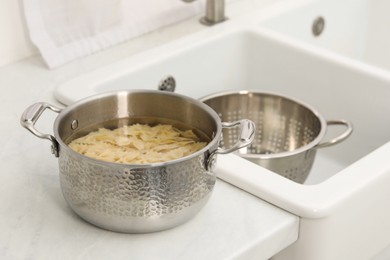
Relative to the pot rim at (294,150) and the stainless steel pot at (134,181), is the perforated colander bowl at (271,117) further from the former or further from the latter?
the stainless steel pot at (134,181)

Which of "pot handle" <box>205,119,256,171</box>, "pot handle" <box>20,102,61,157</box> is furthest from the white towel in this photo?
"pot handle" <box>205,119,256,171</box>

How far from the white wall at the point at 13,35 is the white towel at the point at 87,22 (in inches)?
1.1

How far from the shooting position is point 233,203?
3.45 ft

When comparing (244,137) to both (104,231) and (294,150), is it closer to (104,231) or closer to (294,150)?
(104,231)

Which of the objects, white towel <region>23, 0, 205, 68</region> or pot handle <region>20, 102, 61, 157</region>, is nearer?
pot handle <region>20, 102, 61, 157</region>

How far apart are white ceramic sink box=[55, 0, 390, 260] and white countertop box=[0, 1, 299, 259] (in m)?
0.04

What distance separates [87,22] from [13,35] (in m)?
0.14

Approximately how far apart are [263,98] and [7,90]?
0.45 metres

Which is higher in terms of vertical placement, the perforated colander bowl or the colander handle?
the colander handle

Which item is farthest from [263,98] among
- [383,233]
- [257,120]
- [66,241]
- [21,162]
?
[66,241]

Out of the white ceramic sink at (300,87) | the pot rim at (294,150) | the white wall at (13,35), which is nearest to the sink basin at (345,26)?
the white ceramic sink at (300,87)

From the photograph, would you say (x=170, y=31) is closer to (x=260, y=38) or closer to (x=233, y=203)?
(x=260, y=38)

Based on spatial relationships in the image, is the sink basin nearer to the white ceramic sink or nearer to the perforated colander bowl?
the white ceramic sink

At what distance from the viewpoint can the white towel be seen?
1.43m
